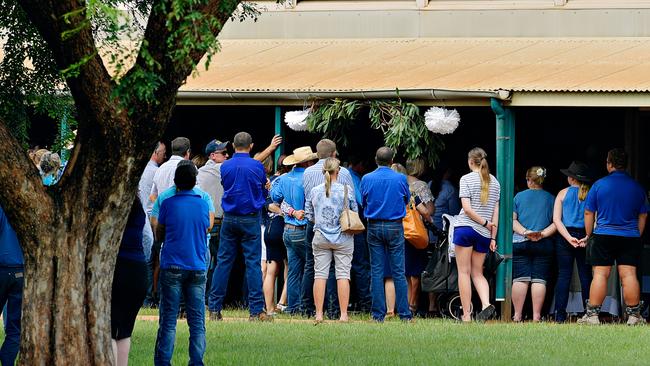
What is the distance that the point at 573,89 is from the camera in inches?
563

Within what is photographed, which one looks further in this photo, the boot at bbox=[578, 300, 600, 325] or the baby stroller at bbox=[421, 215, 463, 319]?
the baby stroller at bbox=[421, 215, 463, 319]

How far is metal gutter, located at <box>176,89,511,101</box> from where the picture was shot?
48.2 ft

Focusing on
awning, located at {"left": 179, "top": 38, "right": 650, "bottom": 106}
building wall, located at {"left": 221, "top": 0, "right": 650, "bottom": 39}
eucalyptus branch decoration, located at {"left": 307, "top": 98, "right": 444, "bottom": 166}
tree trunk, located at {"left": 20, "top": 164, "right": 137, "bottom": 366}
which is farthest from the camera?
building wall, located at {"left": 221, "top": 0, "right": 650, "bottom": 39}

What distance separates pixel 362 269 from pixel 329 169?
5.64ft

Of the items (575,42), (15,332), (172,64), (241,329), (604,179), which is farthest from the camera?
(575,42)

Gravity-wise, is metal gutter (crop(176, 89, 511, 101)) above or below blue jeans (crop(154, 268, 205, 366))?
above

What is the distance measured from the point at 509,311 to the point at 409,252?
130 centimetres

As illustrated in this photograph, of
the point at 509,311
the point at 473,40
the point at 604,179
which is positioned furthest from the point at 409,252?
the point at 473,40

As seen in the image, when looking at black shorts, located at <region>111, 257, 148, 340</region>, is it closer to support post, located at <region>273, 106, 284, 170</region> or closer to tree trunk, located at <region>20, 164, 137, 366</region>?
tree trunk, located at <region>20, 164, 137, 366</region>

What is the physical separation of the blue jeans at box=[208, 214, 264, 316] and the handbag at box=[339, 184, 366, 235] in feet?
2.88

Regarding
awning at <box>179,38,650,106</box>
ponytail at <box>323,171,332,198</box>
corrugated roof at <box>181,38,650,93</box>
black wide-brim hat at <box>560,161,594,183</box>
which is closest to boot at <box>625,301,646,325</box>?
black wide-brim hat at <box>560,161,594,183</box>

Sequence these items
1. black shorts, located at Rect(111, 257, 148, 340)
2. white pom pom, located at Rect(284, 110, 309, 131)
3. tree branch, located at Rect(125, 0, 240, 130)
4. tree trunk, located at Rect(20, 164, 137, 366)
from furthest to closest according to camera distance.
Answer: white pom pom, located at Rect(284, 110, 309, 131) → black shorts, located at Rect(111, 257, 148, 340) → tree trunk, located at Rect(20, 164, 137, 366) → tree branch, located at Rect(125, 0, 240, 130)

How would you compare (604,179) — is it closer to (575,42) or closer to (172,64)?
(575,42)

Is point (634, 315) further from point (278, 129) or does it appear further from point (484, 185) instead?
point (278, 129)
